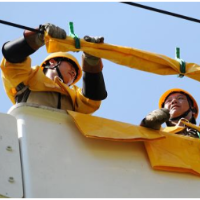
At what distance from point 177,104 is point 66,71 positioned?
1473 millimetres

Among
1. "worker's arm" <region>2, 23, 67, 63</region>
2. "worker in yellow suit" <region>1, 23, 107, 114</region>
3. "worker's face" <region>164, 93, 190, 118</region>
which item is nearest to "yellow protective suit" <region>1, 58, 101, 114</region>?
"worker in yellow suit" <region>1, 23, 107, 114</region>

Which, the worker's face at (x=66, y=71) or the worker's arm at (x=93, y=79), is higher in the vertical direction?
the worker's face at (x=66, y=71)

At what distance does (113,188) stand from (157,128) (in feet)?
3.22

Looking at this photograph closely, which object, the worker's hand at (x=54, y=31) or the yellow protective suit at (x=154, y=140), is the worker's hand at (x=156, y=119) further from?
the worker's hand at (x=54, y=31)

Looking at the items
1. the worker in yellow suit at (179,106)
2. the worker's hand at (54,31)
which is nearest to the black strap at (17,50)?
the worker's hand at (54,31)

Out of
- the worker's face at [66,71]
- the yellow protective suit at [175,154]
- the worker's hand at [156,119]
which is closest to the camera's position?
the yellow protective suit at [175,154]

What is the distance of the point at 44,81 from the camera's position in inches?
251

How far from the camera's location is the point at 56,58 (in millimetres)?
7055

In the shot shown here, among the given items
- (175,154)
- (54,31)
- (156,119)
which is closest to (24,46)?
(54,31)

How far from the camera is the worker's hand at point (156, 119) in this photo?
19.4ft

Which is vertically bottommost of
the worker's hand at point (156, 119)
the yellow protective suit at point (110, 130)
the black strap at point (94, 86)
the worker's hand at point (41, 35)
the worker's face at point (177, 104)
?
the yellow protective suit at point (110, 130)

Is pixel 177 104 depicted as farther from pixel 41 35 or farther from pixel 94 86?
pixel 41 35

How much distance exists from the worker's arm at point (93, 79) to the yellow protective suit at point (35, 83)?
82 mm

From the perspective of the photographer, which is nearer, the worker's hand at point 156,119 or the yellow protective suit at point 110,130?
the yellow protective suit at point 110,130
